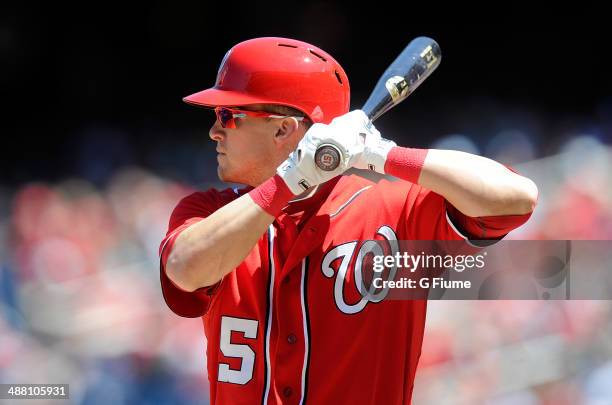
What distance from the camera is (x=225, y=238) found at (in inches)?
58.2

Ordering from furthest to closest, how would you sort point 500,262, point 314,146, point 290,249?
point 500,262 → point 290,249 → point 314,146

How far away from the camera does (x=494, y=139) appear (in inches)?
120

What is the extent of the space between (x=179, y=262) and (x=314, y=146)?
33cm

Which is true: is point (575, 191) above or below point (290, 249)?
above

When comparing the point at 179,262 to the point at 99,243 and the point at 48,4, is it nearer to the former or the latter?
the point at 99,243

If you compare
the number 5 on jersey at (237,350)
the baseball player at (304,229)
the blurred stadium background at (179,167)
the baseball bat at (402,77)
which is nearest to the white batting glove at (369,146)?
the baseball player at (304,229)

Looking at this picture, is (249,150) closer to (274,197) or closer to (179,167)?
(274,197)

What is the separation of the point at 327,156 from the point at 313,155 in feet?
0.08

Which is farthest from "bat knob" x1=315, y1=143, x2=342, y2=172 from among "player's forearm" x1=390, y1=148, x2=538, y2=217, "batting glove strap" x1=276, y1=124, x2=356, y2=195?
"player's forearm" x1=390, y1=148, x2=538, y2=217

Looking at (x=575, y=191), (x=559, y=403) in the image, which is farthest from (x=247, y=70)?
(x=559, y=403)

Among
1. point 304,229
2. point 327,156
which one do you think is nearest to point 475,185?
point 327,156

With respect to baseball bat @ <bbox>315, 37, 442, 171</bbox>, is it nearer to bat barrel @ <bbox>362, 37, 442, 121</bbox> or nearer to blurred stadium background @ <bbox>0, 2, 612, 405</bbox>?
bat barrel @ <bbox>362, 37, 442, 121</bbox>

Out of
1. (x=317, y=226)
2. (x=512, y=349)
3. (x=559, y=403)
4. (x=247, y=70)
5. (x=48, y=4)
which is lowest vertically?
(x=559, y=403)

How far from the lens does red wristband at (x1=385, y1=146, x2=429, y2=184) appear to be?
4.85 feet
